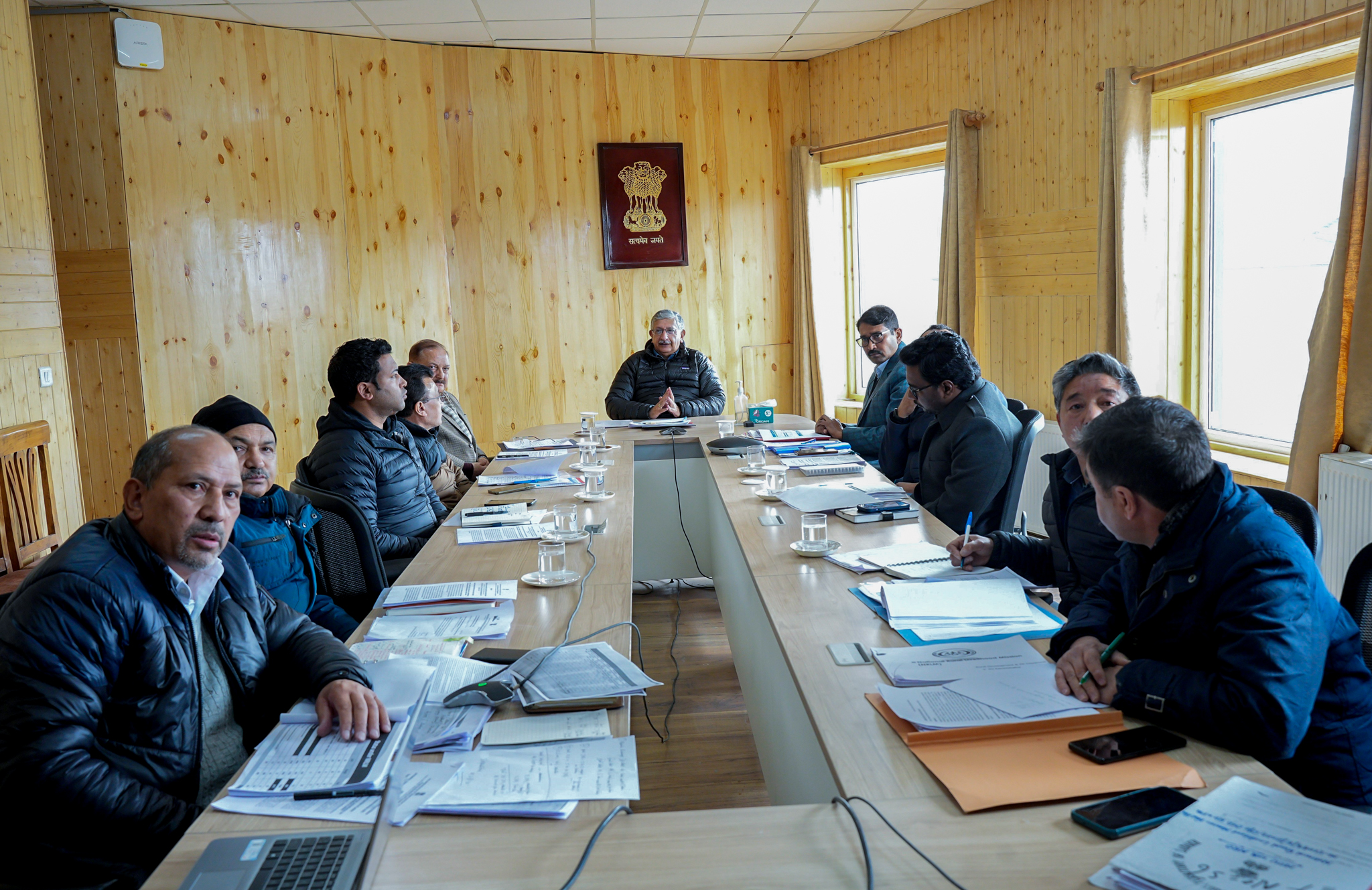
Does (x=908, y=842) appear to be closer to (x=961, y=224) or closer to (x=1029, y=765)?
(x=1029, y=765)

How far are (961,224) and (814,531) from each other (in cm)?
378

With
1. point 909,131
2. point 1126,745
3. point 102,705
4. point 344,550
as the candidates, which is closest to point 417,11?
point 909,131

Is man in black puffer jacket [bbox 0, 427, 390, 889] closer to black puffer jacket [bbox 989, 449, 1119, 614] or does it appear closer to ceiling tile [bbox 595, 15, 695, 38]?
black puffer jacket [bbox 989, 449, 1119, 614]

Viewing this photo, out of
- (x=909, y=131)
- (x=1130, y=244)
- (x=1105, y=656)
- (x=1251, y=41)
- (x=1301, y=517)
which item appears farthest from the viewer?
(x=909, y=131)

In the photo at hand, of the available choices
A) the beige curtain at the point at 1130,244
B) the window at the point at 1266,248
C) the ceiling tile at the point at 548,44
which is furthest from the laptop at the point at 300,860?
the ceiling tile at the point at 548,44

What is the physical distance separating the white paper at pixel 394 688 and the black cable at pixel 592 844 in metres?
0.47

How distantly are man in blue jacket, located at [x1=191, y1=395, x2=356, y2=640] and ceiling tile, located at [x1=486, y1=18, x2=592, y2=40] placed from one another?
3.99m

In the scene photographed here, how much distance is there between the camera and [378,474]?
333 cm

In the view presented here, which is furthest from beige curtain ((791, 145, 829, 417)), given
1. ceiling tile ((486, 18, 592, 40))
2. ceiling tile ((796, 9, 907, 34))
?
ceiling tile ((486, 18, 592, 40))

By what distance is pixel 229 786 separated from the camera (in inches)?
54.5

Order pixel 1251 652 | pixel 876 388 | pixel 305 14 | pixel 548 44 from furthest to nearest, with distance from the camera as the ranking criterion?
1. pixel 548 44
2. pixel 305 14
3. pixel 876 388
4. pixel 1251 652

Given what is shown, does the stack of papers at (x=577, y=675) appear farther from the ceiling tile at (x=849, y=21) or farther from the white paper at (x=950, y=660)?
the ceiling tile at (x=849, y=21)

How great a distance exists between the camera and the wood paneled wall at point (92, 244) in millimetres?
5105

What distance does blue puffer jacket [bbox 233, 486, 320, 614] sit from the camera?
7.80ft
